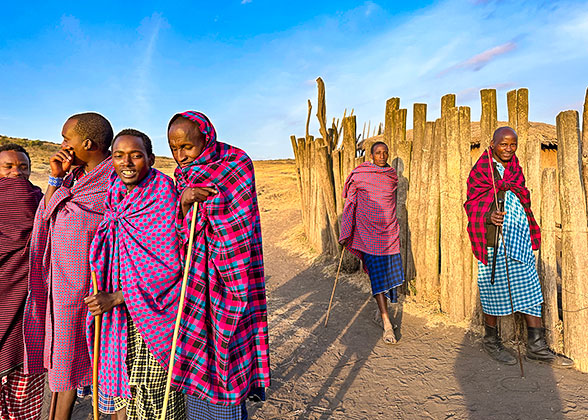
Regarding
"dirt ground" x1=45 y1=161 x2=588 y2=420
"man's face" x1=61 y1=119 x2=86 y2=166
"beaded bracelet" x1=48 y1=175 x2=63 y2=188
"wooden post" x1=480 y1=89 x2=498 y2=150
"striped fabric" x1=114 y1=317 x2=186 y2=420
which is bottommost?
"dirt ground" x1=45 y1=161 x2=588 y2=420

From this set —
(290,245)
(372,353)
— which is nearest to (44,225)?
(372,353)

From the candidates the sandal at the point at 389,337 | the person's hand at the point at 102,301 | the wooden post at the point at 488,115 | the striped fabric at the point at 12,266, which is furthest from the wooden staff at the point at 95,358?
the wooden post at the point at 488,115

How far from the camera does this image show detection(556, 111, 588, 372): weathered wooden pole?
3.59 m

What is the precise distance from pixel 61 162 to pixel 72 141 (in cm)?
14

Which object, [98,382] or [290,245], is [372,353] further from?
[290,245]

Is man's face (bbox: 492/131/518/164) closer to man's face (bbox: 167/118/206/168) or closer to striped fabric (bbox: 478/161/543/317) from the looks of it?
striped fabric (bbox: 478/161/543/317)

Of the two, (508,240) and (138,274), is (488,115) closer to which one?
(508,240)

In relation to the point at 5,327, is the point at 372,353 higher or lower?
lower

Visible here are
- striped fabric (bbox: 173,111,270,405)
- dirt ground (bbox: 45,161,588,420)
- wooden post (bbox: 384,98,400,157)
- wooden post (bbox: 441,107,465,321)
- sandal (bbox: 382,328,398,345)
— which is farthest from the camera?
wooden post (bbox: 384,98,400,157)

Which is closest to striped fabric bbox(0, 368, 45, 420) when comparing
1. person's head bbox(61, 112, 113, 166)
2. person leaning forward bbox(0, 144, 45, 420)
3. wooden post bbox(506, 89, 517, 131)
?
person leaning forward bbox(0, 144, 45, 420)

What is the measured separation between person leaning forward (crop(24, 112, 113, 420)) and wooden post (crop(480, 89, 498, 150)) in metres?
3.73

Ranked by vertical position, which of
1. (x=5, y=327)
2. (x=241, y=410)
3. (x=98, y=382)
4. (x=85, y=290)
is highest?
(x=85, y=290)

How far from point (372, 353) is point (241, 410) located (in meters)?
2.41

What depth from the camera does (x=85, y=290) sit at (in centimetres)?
221
